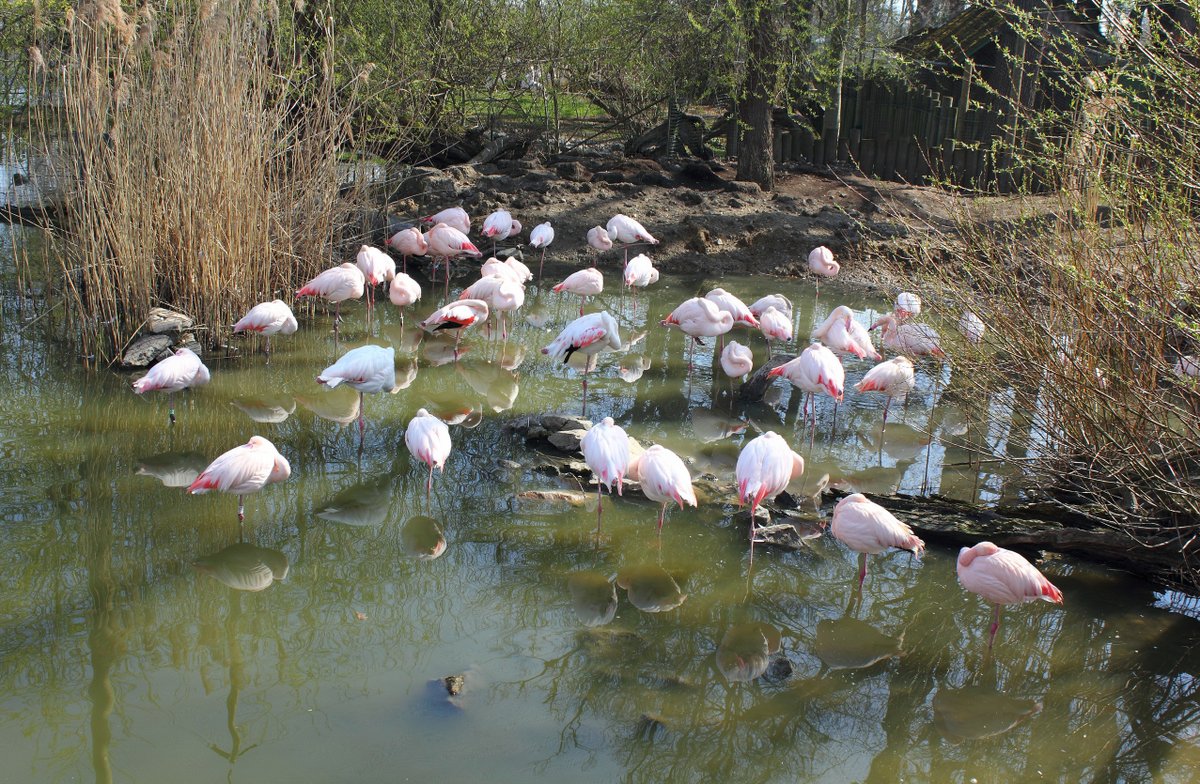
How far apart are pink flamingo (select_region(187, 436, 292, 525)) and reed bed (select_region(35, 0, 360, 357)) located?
2.68 meters

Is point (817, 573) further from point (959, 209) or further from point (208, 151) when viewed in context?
point (208, 151)

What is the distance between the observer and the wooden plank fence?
12859mm

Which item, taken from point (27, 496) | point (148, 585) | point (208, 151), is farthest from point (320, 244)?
point (148, 585)

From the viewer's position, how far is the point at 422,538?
15.0 feet

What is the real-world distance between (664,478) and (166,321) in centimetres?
408

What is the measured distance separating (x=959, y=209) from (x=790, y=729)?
321 cm

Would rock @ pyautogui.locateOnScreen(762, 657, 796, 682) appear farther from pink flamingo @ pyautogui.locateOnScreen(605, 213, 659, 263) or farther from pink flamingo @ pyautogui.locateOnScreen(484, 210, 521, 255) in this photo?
pink flamingo @ pyautogui.locateOnScreen(484, 210, 521, 255)

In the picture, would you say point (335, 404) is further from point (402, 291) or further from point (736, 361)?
point (736, 361)

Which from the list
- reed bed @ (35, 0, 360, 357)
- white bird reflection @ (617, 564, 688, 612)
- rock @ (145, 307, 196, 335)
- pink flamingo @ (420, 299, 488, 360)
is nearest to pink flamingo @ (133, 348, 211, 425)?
rock @ (145, 307, 196, 335)

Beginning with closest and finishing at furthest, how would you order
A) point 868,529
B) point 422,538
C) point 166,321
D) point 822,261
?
point 868,529 < point 422,538 < point 166,321 < point 822,261

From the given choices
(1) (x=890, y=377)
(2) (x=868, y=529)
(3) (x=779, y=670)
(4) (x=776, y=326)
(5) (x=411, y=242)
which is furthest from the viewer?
(5) (x=411, y=242)

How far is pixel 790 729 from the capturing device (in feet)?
11.0

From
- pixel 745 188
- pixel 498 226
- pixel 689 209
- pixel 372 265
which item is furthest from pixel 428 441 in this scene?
pixel 745 188

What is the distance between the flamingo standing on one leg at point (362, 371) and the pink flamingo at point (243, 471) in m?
0.96
